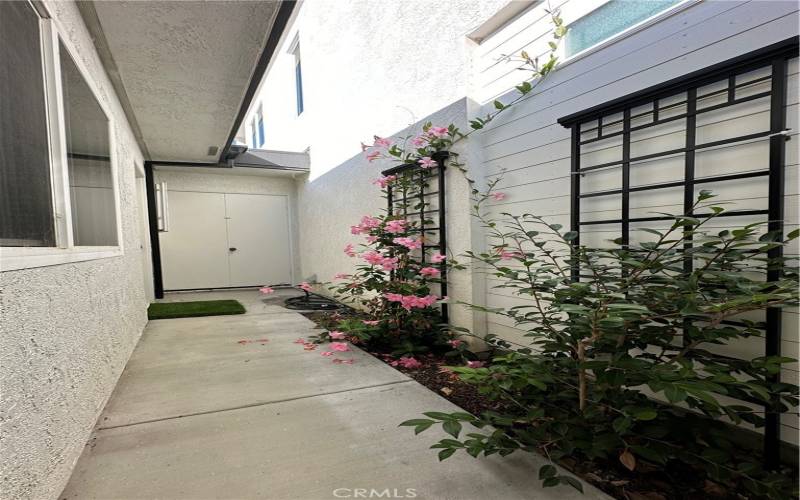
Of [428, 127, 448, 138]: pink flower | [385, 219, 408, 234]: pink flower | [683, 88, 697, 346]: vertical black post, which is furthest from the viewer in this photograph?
[385, 219, 408, 234]: pink flower

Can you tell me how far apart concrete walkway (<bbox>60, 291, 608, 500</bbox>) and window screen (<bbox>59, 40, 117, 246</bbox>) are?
1.08 metres

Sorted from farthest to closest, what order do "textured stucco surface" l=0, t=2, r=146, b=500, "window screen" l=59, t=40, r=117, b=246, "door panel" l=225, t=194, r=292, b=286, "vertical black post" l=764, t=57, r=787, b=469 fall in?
"door panel" l=225, t=194, r=292, b=286 → "window screen" l=59, t=40, r=117, b=246 → "vertical black post" l=764, t=57, r=787, b=469 → "textured stucco surface" l=0, t=2, r=146, b=500

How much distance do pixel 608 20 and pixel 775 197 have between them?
144cm

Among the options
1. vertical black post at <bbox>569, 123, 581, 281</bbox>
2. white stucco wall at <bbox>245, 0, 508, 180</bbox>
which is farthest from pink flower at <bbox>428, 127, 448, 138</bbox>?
vertical black post at <bbox>569, 123, 581, 281</bbox>

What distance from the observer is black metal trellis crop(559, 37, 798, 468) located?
1.53m

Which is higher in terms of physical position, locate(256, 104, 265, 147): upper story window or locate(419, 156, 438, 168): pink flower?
locate(256, 104, 265, 147): upper story window

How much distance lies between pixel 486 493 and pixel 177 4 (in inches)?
135

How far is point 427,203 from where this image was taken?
3744 millimetres

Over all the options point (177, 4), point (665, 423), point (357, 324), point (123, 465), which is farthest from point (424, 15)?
point (123, 465)

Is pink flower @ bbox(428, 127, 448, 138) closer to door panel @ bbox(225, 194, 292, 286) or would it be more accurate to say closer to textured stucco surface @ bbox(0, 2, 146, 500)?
textured stucco surface @ bbox(0, 2, 146, 500)

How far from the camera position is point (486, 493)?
144 cm

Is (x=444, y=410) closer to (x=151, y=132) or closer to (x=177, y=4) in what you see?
(x=177, y=4)

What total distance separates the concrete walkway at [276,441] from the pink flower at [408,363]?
0.15m

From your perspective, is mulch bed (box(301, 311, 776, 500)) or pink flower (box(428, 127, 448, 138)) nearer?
mulch bed (box(301, 311, 776, 500))
